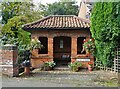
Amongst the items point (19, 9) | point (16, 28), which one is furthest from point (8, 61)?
point (19, 9)

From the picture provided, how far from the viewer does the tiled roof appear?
15.5m

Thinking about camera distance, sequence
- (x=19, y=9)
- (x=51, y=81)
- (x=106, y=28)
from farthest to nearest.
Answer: (x=19, y=9) → (x=106, y=28) → (x=51, y=81)

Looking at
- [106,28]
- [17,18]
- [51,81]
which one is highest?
[17,18]

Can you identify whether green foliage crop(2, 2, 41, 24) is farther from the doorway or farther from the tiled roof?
the doorway

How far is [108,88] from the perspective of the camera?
848 cm

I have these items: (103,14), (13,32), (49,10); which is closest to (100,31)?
(103,14)

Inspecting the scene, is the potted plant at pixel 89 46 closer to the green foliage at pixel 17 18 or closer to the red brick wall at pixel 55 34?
the red brick wall at pixel 55 34

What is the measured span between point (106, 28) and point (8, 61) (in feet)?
17.9

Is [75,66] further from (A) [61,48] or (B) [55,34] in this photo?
(A) [61,48]

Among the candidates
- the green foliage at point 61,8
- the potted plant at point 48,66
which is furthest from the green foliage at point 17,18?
the green foliage at point 61,8

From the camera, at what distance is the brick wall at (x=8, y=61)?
11.0m

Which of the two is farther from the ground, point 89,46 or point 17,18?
point 17,18

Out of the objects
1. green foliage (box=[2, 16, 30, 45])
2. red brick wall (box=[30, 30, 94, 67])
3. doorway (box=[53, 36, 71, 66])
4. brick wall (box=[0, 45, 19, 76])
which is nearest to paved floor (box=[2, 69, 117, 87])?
brick wall (box=[0, 45, 19, 76])

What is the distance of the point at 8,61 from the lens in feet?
36.3
